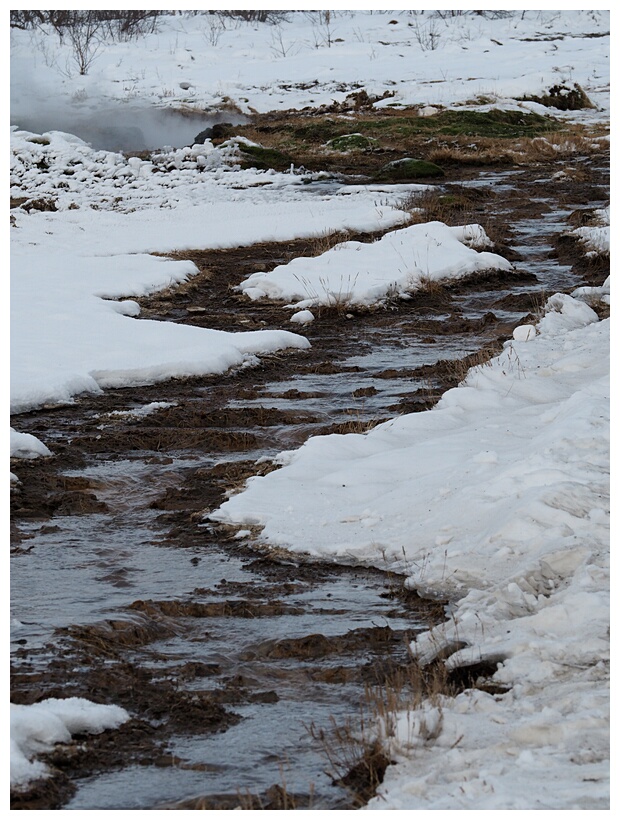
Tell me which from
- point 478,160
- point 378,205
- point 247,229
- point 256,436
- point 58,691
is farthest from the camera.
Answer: point 478,160

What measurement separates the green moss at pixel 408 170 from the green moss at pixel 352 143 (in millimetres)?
2929

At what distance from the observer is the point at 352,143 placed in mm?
22406

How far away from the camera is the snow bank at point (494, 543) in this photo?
3041mm

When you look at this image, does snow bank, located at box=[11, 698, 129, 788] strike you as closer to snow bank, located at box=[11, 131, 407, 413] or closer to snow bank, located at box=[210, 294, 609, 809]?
snow bank, located at box=[210, 294, 609, 809]

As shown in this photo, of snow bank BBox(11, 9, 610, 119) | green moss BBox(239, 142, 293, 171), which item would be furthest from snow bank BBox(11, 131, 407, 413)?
snow bank BBox(11, 9, 610, 119)

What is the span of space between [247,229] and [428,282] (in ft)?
12.8

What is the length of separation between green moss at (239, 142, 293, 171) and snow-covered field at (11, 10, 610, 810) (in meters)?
→ 0.45

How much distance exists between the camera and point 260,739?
11.4ft

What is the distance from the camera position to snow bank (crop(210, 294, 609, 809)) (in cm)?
304

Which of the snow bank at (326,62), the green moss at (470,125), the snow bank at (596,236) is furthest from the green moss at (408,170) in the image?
the snow bank at (326,62)

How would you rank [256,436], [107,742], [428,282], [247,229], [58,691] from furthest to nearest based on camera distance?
[247,229] → [428,282] → [256,436] → [58,691] → [107,742]

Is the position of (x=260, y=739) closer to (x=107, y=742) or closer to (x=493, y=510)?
(x=107, y=742)

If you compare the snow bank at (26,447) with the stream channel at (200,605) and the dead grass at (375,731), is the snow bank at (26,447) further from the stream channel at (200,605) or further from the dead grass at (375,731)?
the dead grass at (375,731)
